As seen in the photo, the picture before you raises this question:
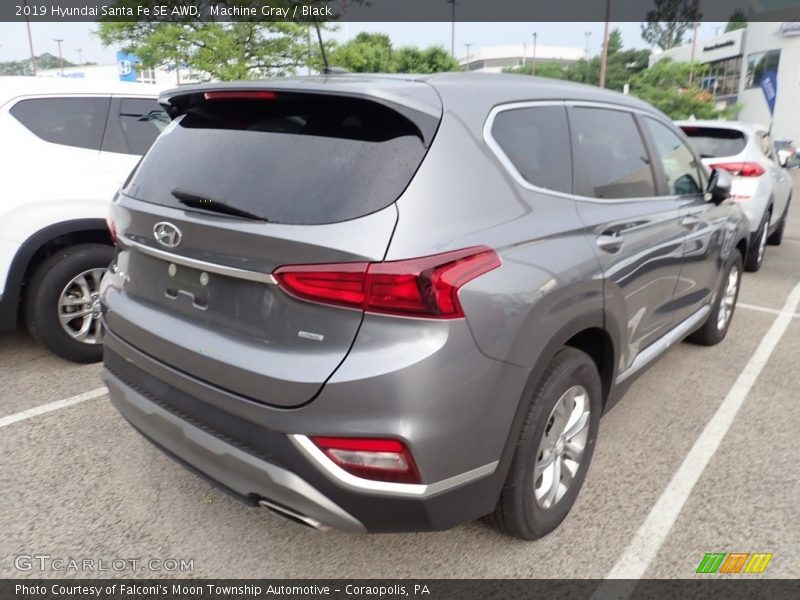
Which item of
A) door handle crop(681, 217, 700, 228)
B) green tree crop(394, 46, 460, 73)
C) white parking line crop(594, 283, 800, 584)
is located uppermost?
green tree crop(394, 46, 460, 73)

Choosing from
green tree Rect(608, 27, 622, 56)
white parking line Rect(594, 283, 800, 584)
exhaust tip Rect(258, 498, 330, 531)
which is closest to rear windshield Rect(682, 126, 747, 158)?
white parking line Rect(594, 283, 800, 584)

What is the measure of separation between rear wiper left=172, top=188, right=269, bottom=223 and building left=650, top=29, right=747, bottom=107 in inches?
2054

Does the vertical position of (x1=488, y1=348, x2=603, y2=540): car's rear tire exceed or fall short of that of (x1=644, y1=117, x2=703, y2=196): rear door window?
it falls short

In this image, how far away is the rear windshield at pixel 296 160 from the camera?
1.91 meters

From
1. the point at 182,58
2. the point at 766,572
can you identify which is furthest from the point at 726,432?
the point at 182,58

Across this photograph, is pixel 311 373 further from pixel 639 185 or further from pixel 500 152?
pixel 639 185

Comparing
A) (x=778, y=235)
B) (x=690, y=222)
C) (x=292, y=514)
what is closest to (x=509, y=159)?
(x=292, y=514)

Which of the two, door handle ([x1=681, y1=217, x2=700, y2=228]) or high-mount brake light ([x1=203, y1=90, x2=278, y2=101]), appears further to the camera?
door handle ([x1=681, y1=217, x2=700, y2=228])

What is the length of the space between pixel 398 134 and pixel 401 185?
0.64ft

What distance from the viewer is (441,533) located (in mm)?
2574

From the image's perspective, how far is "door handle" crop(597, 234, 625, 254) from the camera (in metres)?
2.51

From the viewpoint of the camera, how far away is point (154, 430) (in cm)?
231

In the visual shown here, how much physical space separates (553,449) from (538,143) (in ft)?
3.88

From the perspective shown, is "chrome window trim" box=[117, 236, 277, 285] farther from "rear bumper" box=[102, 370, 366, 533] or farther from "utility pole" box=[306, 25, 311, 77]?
"utility pole" box=[306, 25, 311, 77]
